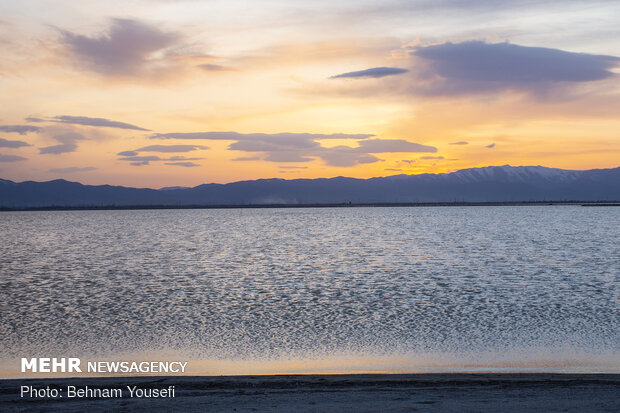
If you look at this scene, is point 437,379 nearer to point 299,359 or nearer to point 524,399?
point 524,399

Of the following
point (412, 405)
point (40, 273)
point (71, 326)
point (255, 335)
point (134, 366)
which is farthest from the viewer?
point (40, 273)

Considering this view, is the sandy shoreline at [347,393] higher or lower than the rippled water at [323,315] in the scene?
higher

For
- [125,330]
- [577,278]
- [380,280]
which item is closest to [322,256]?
[380,280]

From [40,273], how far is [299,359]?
26571mm

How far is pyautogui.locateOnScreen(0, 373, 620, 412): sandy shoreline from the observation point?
10281 millimetres

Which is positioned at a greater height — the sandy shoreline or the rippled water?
the sandy shoreline

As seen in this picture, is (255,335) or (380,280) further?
(380,280)

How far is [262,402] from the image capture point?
10633mm

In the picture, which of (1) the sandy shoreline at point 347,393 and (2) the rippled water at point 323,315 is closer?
(1) the sandy shoreline at point 347,393

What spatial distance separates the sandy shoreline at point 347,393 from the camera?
10.3 meters

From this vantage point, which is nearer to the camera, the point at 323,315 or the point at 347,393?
the point at 347,393

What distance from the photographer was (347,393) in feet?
36.9

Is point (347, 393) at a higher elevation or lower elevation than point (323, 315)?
higher

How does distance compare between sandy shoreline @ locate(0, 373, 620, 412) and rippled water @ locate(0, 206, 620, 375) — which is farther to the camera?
rippled water @ locate(0, 206, 620, 375)
